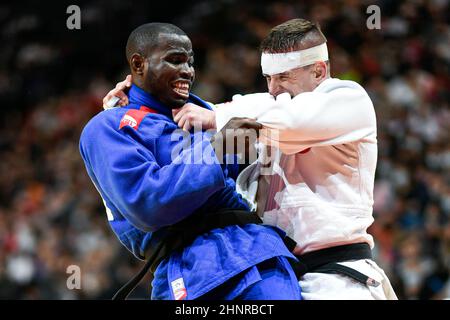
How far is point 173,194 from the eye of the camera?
2990mm

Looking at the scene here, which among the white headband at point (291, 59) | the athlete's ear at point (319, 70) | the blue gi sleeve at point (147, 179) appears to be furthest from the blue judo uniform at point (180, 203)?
the athlete's ear at point (319, 70)

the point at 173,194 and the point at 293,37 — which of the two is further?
the point at 293,37

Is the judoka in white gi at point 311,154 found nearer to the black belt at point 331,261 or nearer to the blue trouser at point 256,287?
the black belt at point 331,261

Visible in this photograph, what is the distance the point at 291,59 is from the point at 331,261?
0.89 metres

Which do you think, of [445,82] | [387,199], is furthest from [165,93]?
[445,82]

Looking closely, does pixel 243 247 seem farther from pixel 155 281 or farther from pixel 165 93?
pixel 165 93

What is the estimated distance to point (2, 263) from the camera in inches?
366

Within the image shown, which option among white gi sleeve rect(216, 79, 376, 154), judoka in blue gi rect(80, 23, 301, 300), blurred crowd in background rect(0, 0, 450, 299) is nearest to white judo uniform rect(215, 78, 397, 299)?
white gi sleeve rect(216, 79, 376, 154)

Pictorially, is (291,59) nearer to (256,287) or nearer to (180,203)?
(180,203)

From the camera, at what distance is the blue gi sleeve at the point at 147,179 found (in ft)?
9.84

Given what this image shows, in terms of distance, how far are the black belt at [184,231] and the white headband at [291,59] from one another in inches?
25.9

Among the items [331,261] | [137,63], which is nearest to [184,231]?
[331,261]

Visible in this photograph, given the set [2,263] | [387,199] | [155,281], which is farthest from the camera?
[2,263]
